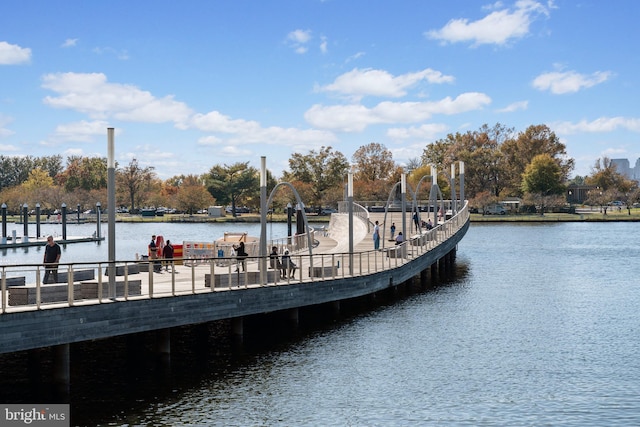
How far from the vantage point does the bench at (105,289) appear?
987 inches

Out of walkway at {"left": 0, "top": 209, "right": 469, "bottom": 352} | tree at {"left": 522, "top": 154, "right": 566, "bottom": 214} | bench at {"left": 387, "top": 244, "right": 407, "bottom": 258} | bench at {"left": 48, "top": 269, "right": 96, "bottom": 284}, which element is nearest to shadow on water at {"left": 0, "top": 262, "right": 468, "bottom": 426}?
walkway at {"left": 0, "top": 209, "right": 469, "bottom": 352}

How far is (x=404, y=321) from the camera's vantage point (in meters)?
38.5

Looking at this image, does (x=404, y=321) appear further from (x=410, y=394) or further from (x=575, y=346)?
(x=410, y=394)

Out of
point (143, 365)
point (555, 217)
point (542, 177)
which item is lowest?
point (143, 365)

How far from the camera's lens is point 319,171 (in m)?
186

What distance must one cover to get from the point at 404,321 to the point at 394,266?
555 centimetres

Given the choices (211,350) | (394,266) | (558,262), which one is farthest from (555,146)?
(211,350)

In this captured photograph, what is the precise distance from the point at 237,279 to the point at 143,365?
469 cm

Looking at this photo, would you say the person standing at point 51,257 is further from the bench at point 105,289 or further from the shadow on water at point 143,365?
the shadow on water at point 143,365

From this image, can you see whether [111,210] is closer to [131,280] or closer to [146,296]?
[131,280]

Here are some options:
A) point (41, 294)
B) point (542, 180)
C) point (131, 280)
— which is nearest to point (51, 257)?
point (131, 280)

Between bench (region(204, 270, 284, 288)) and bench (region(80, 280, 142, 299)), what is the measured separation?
11.9ft

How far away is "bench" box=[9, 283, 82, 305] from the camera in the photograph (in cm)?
2328

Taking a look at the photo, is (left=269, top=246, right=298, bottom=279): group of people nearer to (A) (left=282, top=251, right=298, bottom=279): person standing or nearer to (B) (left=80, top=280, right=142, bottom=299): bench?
(A) (left=282, top=251, right=298, bottom=279): person standing
